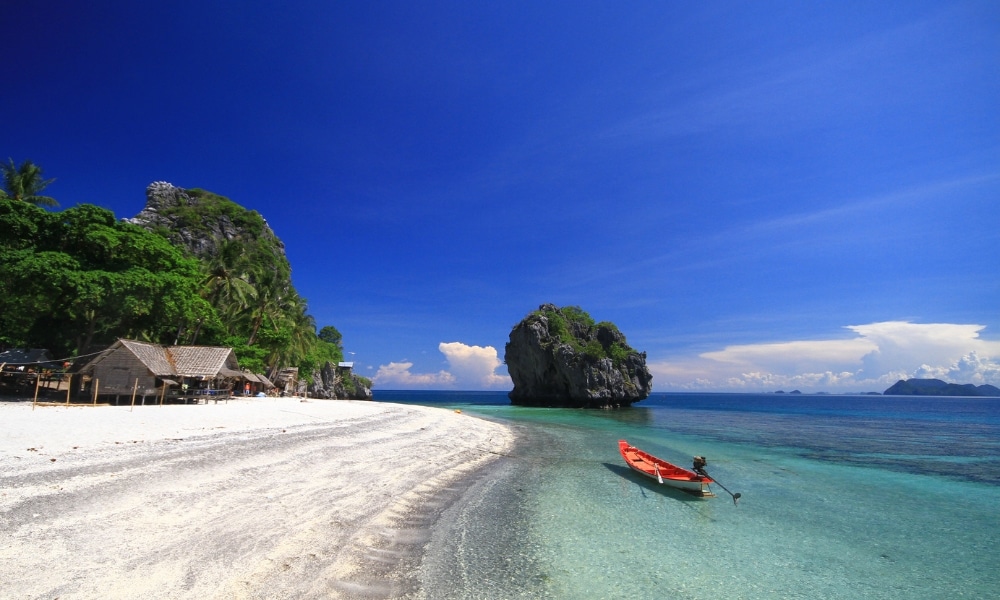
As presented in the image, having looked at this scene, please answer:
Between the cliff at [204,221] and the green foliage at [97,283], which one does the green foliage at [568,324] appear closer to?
the cliff at [204,221]

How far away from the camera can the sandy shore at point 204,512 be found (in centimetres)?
546

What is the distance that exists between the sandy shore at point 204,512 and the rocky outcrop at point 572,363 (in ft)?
194

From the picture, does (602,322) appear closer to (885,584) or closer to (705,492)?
(705,492)

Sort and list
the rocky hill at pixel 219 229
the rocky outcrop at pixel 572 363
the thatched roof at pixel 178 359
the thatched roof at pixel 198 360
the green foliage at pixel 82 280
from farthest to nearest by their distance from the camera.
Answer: the rocky outcrop at pixel 572 363, the rocky hill at pixel 219 229, the thatched roof at pixel 198 360, the thatched roof at pixel 178 359, the green foliage at pixel 82 280

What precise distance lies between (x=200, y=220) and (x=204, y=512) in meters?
72.5

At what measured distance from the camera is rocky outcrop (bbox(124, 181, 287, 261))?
6059 centimetres

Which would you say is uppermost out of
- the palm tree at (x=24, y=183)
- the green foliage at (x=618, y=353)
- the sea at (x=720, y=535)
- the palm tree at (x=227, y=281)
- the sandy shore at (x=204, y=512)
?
the palm tree at (x=24, y=183)

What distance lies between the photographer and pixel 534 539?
27.9ft

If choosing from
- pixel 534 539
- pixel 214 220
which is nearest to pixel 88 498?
pixel 534 539

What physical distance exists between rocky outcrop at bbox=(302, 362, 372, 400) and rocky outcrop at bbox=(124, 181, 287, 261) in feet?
71.7

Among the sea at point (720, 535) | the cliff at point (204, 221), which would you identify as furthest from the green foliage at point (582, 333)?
the sea at point (720, 535)

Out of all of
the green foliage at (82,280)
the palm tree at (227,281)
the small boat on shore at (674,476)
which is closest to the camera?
the small boat on shore at (674,476)

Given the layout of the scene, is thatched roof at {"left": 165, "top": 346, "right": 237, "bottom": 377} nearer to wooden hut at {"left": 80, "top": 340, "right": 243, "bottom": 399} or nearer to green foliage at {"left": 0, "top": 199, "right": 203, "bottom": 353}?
wooden hut at {"left": 80, "top": 340, "right": 243, "bottom": 399}

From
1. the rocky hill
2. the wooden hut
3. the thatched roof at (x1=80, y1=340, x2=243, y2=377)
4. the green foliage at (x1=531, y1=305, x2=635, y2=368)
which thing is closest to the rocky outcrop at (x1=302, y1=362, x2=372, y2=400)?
the rocky hill
